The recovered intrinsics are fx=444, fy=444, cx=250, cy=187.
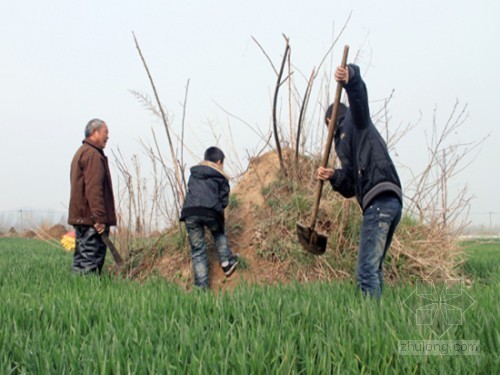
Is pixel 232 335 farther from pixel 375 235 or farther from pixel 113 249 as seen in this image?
pixel 113 249

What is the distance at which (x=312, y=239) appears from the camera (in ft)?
13.1

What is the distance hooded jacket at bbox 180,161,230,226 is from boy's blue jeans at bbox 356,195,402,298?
183cm

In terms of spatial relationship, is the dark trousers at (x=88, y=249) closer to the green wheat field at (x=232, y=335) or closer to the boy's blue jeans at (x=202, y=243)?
the boy's blue jeans at (x=202, y=243)

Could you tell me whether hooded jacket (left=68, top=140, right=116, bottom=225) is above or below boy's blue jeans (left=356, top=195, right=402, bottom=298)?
above

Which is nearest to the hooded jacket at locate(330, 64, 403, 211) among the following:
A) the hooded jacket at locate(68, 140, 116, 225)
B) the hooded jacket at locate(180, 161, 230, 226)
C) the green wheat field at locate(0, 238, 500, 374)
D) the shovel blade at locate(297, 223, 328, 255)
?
the shovel blade at locate(297, 223, 328, 255)

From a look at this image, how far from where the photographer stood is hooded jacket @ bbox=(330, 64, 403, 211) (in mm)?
3191

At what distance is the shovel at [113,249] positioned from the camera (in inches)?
194

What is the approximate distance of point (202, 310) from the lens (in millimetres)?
2883

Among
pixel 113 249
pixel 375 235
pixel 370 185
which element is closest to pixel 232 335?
pixel 375 235

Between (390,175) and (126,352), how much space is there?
2164 millimetres

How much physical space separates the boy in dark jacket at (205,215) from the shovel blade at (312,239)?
98cm

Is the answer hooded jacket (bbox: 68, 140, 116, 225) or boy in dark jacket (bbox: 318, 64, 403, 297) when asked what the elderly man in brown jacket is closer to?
hooded jacket (bbox: 68, 140, 116, 225)

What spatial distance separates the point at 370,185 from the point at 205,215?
190 cm

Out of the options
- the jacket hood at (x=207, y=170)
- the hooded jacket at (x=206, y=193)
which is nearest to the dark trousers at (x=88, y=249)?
the hooded jacket at (x=206, y=193)
